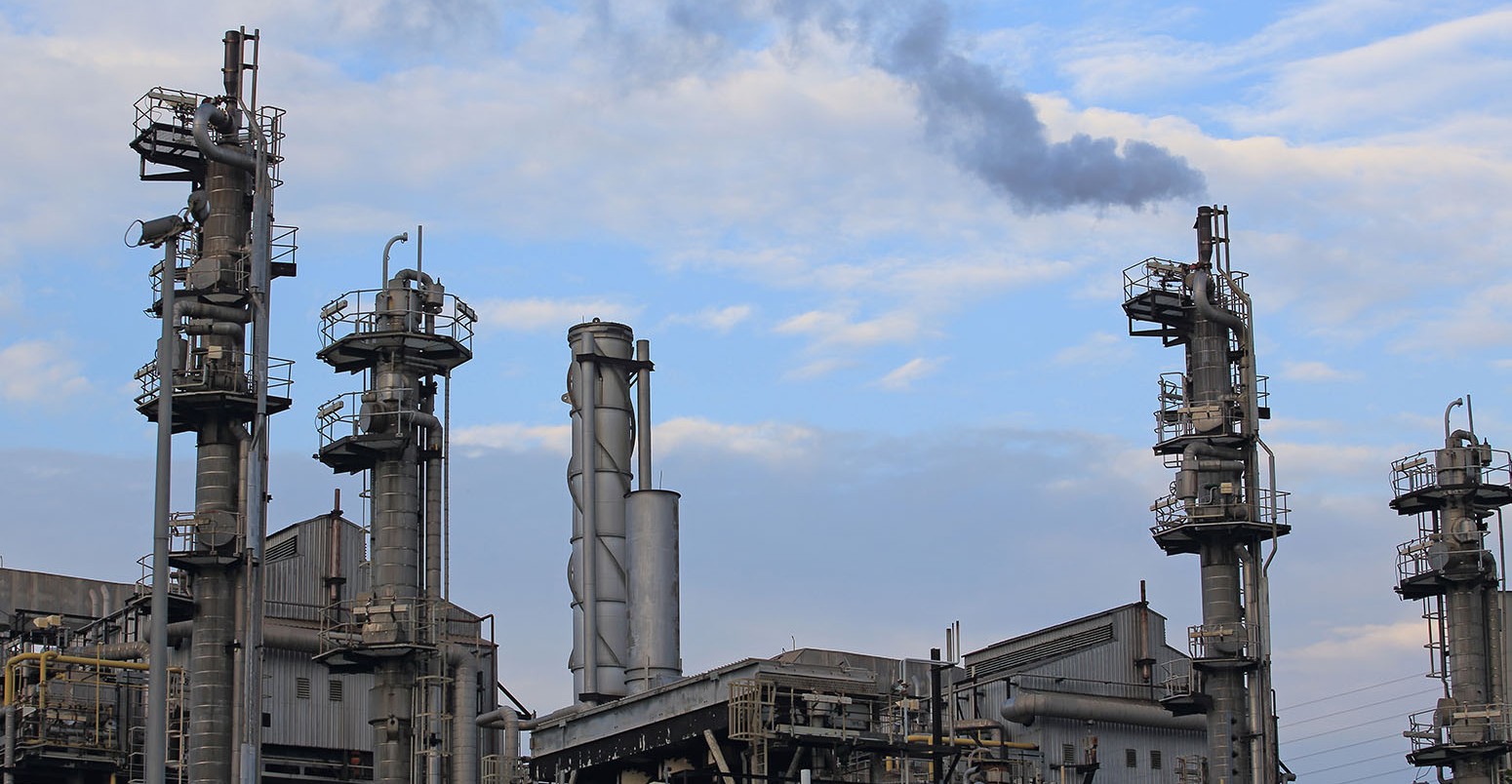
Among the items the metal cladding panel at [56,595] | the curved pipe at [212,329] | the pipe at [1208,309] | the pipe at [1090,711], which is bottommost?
the pipe at [1090,711]

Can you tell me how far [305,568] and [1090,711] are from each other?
24764 millimetres

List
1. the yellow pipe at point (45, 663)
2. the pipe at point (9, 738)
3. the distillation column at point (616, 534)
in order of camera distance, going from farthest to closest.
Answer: the distillation column at point (616, 534), the yellow pipe at point (45, 663), the pipe at point (9, 738)

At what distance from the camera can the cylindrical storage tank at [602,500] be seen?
56.7 m

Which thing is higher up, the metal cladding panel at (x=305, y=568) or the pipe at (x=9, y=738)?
the metal cladding panel at (x=305, y=568)

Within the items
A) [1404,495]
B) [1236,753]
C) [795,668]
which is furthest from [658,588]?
[1404,495]

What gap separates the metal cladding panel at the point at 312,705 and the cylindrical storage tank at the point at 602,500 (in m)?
7.44

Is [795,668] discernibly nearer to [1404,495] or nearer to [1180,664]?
[1180,664]

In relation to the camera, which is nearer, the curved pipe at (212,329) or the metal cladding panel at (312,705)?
the curved pipe at (212,329)

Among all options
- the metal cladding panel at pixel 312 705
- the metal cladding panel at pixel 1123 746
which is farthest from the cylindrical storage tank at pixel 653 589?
the metal cladding panel at pixel 1123 746

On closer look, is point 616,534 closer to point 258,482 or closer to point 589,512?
point 589,512

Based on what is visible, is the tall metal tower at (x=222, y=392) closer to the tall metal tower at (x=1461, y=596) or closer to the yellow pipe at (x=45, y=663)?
the yellow pipe at (x=45, y=663)

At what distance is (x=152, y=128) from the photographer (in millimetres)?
53562

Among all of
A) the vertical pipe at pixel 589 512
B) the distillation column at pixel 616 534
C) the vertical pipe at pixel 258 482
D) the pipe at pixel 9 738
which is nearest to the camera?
the vertical pipe at pixel 258 482

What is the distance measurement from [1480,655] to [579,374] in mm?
31714
